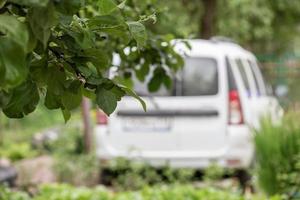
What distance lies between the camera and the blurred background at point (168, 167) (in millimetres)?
5633

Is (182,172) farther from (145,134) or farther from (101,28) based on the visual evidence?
(101,28)

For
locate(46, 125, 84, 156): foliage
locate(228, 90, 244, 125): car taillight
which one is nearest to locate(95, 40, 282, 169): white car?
locate(228, 90, 244, 125): car taillight

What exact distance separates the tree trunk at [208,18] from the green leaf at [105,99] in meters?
13.7

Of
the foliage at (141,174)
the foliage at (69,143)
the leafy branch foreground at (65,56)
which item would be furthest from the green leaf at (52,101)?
the foliage at (69,143)

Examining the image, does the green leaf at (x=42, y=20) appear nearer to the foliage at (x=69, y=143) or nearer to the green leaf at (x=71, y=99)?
the green leaf at (x=71, y=99)

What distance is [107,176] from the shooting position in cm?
884

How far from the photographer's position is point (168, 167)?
8.16 metres

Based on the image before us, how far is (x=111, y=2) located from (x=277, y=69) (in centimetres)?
2174

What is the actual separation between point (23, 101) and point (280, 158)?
4.16m

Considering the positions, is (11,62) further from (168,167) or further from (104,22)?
(168,167)

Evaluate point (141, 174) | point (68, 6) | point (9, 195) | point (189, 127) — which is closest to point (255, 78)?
point (189, 127)

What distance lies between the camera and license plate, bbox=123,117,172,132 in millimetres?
8398

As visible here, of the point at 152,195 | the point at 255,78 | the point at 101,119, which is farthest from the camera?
the point at 255,78

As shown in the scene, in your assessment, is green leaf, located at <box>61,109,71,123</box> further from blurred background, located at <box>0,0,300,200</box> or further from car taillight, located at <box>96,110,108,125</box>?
car taillight, located at <box>96,110,108,125</box>
